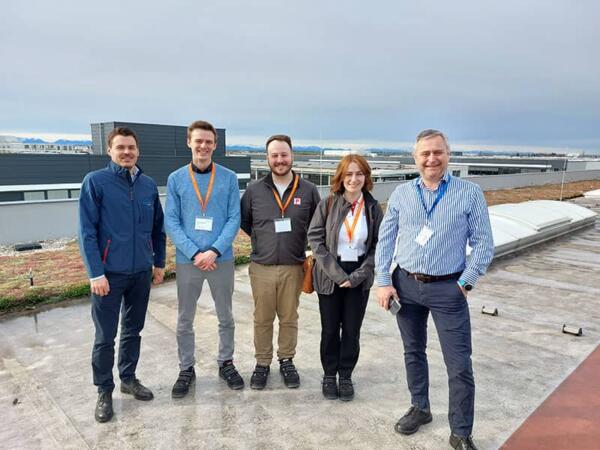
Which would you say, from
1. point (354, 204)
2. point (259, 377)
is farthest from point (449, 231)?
point (259, 377)

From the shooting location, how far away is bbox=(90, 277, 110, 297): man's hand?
2.59 meters

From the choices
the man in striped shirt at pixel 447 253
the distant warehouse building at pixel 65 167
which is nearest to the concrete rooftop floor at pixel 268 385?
the man in striped shirt at pixel 447 253

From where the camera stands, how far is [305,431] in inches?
100

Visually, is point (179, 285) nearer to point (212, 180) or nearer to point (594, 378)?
point (212, 180)

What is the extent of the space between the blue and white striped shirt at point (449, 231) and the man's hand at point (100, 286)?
1.85 meters

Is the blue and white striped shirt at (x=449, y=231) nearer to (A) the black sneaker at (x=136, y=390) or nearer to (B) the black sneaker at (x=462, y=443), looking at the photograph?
(B) the black sneaker at (x=462, y=443)

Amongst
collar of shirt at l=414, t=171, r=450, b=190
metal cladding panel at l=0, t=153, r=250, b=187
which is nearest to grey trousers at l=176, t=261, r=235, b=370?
collar of shirt at l=414, t=171, r=450, b=190

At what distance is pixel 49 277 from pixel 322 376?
4090mm

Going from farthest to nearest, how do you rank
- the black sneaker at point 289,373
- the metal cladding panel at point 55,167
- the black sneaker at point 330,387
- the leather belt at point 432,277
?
the metal cladding panel at point 55,167, the black sneaker at point 289,373, the black sneaker at point 330,387, the leather belt at point 432,277

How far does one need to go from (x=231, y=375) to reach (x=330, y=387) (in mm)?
732

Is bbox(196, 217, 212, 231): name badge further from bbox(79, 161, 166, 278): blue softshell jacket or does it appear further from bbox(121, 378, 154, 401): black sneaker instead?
bbox(121, 378, 154, 401): black sneaker

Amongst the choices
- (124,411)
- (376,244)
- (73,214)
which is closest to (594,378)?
(376,244)

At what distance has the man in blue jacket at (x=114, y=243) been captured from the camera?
2.59m

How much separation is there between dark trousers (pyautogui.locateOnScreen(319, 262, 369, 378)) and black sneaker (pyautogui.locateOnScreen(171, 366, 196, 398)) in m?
0.98
